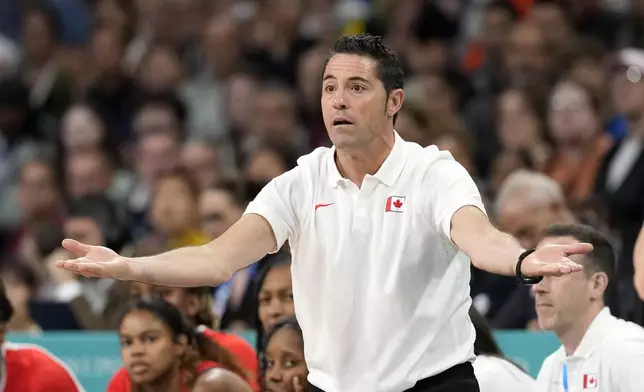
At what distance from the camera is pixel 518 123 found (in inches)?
392

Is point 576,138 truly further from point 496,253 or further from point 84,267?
point 84,267

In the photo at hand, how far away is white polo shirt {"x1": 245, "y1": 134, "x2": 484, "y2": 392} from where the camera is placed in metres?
4.43

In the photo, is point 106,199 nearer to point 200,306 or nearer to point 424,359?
point 200,306

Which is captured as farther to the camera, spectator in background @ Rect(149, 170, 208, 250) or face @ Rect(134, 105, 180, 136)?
face @ Rect(134, 105, 180, 136)

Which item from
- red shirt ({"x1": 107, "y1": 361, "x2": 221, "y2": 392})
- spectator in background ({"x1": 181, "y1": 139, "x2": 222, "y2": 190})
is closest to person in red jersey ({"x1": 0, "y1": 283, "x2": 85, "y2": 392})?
red shirt ({"x1": 107, "y1": 361, "x2": 221, "y2": 392})

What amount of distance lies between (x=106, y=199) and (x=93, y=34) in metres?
2.44

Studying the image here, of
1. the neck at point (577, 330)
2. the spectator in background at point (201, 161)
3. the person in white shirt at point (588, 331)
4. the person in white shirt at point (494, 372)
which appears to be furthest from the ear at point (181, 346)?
the spectator in background at point (201, 161)

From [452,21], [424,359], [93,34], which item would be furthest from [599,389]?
[93,34]

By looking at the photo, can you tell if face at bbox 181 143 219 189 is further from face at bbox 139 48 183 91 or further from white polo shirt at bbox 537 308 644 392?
white polo shirt at bbox 537 308 644 392

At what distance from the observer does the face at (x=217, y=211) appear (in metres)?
9.13

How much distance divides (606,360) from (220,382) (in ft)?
5.52

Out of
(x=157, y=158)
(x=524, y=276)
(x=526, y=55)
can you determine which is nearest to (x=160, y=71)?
(x=157, y=158)

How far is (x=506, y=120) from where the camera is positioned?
1003cm

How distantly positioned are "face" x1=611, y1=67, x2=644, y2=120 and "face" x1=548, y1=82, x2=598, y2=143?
1.26ft
